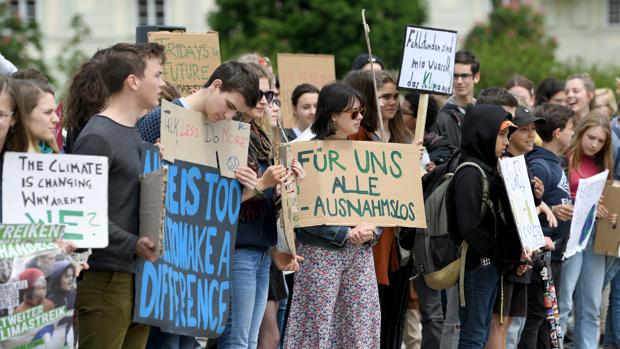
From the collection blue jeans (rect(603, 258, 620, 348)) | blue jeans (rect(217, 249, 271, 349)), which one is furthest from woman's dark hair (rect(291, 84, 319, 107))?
blue jeans (rect(217, 249, 271, 349))

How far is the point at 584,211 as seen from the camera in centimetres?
952

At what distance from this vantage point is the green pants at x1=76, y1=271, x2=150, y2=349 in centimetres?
601

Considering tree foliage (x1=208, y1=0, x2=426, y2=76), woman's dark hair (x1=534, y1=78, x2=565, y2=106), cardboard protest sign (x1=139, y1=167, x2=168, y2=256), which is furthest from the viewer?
tree foliage (x1=208, y1=0, x2=426, y2=76)

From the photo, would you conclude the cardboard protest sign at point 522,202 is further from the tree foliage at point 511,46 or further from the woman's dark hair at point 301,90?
the tree foliage at point 511,46

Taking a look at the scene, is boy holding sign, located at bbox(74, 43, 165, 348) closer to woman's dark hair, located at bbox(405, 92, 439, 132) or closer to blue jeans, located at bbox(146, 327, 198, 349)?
blue jeans, located at bbox(146, 327, 198, 349)

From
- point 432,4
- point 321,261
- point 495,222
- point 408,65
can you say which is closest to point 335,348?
point 321,261

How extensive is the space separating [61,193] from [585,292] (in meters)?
5.25

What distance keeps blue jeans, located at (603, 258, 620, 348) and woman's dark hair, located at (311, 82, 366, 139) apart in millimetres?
3222

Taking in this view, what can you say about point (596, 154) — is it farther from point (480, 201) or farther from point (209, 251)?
point (209, 251)

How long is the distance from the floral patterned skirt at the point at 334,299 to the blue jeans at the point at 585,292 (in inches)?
93.8

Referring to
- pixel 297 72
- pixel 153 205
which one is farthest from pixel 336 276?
pixel 297 72

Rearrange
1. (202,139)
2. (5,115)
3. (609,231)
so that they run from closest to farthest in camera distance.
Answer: (5,115)
(202,139)
(609,231)

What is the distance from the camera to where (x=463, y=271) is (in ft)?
26.8

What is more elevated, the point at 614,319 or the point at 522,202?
the point at 522,202
